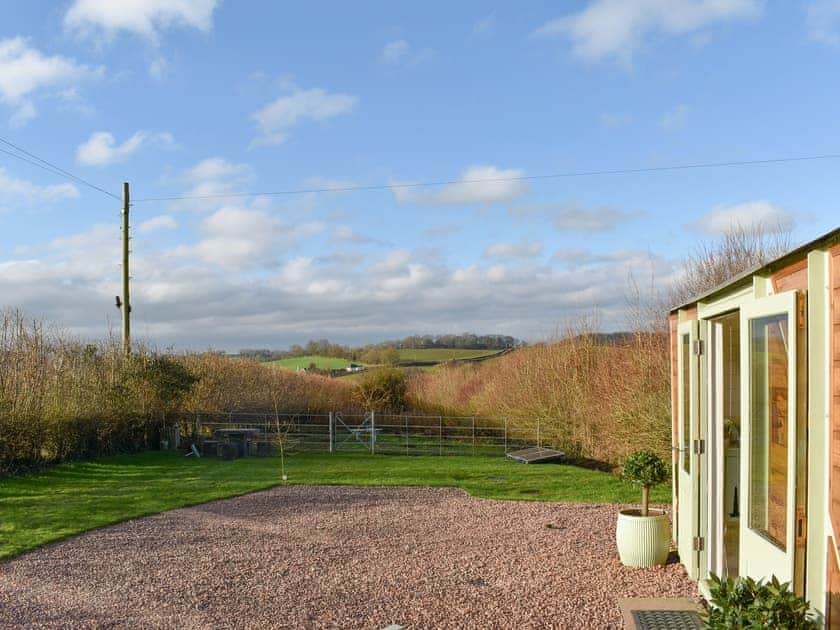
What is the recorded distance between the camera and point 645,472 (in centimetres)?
662

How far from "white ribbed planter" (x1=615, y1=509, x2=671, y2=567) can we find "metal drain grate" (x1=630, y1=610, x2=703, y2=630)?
4.35 feet

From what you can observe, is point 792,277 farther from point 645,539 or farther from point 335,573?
point 335,573

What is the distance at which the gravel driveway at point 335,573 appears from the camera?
17.3ft

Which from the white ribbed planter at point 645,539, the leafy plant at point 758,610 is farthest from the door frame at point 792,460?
the white ribbed planter at point 645,539

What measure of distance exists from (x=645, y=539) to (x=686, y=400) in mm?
1211

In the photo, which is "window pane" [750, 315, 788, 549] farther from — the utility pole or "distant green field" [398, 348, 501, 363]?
"distant green field" [398, 348, 501, 363]

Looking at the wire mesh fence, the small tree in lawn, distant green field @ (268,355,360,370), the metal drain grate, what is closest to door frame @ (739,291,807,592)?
the metal drain grate

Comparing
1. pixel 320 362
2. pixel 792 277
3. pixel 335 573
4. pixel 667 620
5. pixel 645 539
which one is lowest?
pixel 335 573

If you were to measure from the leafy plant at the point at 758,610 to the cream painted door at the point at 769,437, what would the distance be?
0.43 m

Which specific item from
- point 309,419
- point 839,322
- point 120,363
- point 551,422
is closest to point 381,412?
point 309,419

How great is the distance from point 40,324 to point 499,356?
12.2m

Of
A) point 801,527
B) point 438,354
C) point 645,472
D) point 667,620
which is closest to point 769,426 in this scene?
point 801,527

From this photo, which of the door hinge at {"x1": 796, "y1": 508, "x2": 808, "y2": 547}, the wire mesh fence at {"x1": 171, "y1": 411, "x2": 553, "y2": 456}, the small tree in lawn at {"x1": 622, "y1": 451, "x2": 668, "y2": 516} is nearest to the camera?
the door hinge at {"x1": 796, "y1": 508, "x2": 808, "y2": 547}

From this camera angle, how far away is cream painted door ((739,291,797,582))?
3248 millimetres
